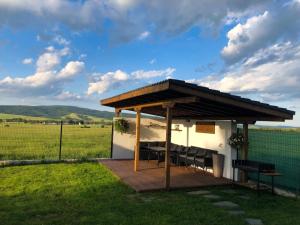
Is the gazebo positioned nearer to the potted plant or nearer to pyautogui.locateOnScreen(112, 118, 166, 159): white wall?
the potted plant

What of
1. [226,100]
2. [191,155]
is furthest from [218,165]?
[226,100]

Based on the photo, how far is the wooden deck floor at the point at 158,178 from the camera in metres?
7.89

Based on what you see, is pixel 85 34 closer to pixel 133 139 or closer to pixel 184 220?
pixel 133 139

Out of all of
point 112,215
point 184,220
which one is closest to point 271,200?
point 184,220

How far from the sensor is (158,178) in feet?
29.1

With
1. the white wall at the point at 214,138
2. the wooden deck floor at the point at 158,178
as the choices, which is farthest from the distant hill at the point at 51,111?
the wooden deck floor at the point at 158,178

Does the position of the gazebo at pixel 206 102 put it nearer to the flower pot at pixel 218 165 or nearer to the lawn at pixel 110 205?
the flower pot at pixel 218 165

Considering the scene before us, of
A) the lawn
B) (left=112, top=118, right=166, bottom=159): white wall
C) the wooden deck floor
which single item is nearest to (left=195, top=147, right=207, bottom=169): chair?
the wooden deck floor

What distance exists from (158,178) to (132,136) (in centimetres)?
506

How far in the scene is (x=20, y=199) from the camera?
6.25 m

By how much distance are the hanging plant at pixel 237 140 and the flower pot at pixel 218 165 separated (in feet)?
3.04

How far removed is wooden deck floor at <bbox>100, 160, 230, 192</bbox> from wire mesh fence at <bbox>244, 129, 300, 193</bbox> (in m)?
1.41

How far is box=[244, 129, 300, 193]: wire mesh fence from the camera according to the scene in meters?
7.87

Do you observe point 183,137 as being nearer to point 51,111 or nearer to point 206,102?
point 206,102
